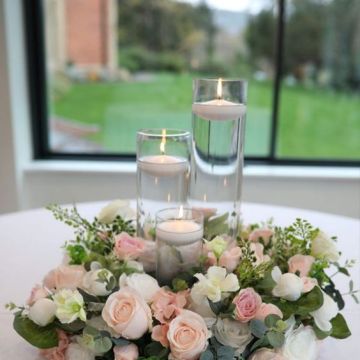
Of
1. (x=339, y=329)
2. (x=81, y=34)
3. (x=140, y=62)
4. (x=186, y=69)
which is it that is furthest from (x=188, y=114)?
(x=339, y=329)

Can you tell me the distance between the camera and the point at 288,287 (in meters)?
0.62

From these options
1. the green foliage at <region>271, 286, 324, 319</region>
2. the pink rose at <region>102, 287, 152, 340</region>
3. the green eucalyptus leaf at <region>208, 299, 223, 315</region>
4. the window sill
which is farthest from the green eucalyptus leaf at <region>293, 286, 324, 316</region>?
the window sill

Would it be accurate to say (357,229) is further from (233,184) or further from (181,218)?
(181,218)

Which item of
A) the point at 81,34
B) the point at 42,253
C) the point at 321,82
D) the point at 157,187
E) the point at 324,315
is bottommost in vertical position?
the point at 42,253

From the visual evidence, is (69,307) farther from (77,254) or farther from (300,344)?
(300,344)

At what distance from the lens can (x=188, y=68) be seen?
7.56 ft

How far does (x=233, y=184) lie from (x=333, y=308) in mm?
293

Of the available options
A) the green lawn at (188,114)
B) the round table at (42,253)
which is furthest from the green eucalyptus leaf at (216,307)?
the green lawn at (188,114)

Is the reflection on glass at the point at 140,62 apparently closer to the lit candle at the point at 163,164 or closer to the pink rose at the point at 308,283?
the lit candle at the point at 163,164

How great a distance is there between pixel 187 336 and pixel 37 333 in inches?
8.3

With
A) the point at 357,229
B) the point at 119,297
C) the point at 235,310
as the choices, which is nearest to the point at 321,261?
the point at 235,310

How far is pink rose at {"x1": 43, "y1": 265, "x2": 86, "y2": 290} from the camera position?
65 centimetres

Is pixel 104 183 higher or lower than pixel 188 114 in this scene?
lower

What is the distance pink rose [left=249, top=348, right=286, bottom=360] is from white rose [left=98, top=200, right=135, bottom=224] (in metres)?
0.35
